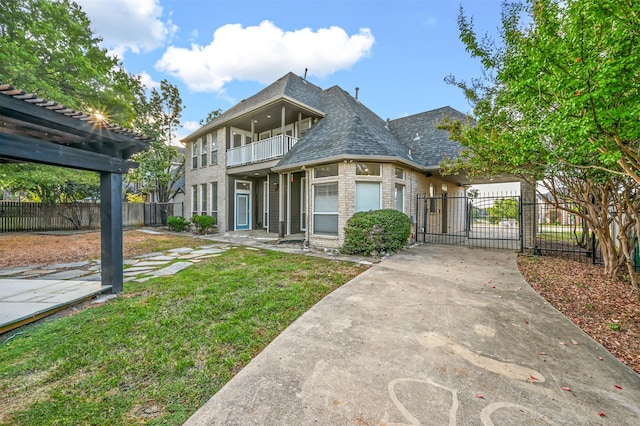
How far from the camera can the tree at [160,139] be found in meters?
18.1

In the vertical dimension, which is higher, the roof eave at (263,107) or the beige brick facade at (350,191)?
the roof eave at (263,107)

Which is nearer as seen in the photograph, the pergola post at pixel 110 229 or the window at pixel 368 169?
the pergola post at pixel 110 229

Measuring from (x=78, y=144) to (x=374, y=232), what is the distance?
7.23 metres

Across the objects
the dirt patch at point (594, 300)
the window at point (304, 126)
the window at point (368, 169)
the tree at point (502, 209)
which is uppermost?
the window at point (304, 126)

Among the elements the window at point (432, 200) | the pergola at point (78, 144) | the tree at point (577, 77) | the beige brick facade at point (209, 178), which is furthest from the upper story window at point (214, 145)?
the tree at point (577, 77)

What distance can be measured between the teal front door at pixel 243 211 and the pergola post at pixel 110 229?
32.5ft

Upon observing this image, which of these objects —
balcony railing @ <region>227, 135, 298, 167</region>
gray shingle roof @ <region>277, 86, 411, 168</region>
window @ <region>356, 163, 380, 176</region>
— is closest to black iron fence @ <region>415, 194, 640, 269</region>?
window @ <region>356, 163, 380, 176</region>

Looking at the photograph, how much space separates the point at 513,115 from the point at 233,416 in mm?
7758

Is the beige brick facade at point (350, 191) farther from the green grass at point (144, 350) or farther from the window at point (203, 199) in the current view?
the window at point (203, 199)

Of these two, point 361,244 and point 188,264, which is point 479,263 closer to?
point 361,244

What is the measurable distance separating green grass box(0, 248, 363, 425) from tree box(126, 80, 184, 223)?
52.2 ft

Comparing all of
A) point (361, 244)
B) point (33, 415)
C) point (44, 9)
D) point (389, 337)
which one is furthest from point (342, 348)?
point (44, 9)

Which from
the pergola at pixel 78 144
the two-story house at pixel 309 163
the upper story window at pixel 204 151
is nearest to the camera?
the pergola at pixel 78 144

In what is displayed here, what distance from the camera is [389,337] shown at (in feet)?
10.4
